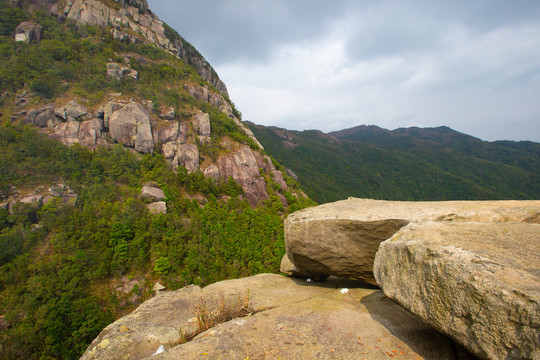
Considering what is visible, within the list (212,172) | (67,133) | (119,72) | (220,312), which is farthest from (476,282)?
(119,72)

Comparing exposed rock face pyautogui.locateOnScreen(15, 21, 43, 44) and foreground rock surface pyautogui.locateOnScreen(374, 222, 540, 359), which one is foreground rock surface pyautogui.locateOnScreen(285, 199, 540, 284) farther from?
exposed rock face pyautogui.locateOnScreen(15, 21, 43, 44)

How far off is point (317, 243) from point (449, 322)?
4.41 meters

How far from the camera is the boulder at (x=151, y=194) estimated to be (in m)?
36.9

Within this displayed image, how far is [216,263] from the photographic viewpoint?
31938 millimetres

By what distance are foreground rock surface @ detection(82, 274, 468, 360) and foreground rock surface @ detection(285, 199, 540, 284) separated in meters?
1.16

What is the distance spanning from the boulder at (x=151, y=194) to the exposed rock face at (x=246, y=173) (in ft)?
41.6

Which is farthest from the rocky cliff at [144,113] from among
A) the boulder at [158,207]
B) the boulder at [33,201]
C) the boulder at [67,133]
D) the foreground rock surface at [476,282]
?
the foreground rock surface at [476,282]

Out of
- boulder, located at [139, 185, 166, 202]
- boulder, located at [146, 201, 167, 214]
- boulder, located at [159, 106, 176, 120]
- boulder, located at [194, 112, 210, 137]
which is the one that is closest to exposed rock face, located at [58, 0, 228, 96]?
boulder, located at [159, 106, 176, 120]

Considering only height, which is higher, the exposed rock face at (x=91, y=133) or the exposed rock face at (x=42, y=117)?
the exposed rock face at (x=42, y=117)

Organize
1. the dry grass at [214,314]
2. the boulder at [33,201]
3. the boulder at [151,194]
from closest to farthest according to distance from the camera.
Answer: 1. the dry grass at [214,314]
2. the boulder at [33,201]
3. the boulder at [151,194]

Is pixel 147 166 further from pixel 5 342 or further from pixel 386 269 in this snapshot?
pixel 386 269

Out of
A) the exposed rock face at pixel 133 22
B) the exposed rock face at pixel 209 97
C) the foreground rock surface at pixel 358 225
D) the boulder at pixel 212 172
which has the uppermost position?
the exposed rock face at pixel 133 22

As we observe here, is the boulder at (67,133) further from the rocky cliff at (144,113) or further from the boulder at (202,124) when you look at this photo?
the boulder at (202,124)

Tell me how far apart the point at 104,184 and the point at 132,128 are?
1335 cm
